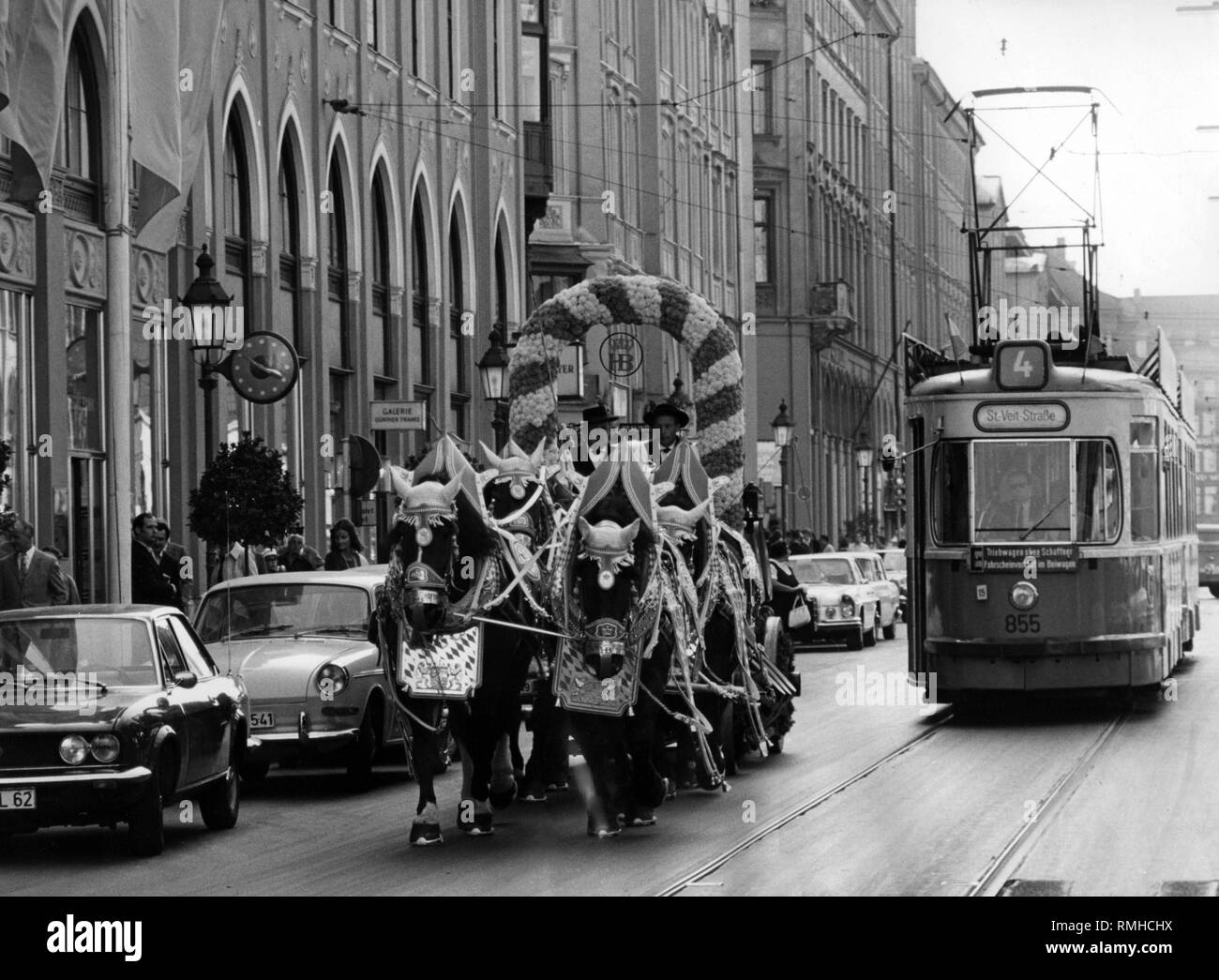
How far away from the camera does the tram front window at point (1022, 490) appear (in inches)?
875

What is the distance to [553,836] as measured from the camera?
15.1 m

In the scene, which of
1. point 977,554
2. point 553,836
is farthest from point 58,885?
point 977,554

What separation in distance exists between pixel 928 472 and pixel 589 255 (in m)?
30.3

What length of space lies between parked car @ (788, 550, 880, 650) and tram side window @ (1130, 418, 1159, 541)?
1455cm

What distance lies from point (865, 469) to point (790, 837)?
5175 centimetres

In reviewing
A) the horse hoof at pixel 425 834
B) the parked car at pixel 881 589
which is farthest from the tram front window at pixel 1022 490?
the parked car at pixel 881 589

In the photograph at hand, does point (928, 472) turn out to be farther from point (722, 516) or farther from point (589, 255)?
point (589, 255)

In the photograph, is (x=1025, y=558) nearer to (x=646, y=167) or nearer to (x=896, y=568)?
(x=896, y=568)

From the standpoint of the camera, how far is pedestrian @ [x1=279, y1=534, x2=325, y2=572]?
25.6m

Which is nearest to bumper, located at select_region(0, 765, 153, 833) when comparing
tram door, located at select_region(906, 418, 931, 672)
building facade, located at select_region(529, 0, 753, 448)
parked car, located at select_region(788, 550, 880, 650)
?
tram door, located at select_region(906, 418, 931, 672)

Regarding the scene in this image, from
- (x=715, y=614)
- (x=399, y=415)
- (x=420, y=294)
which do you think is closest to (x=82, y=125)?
(x=399, y=415)

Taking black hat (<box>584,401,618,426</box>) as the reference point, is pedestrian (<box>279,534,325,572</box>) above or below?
below

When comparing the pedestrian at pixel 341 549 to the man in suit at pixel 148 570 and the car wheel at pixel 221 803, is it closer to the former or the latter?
the man in suit at pixel 148 570

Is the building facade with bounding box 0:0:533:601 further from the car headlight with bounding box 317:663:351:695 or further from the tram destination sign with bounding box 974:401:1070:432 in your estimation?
the tram destination sign with bounding box 974:401:1070:432
